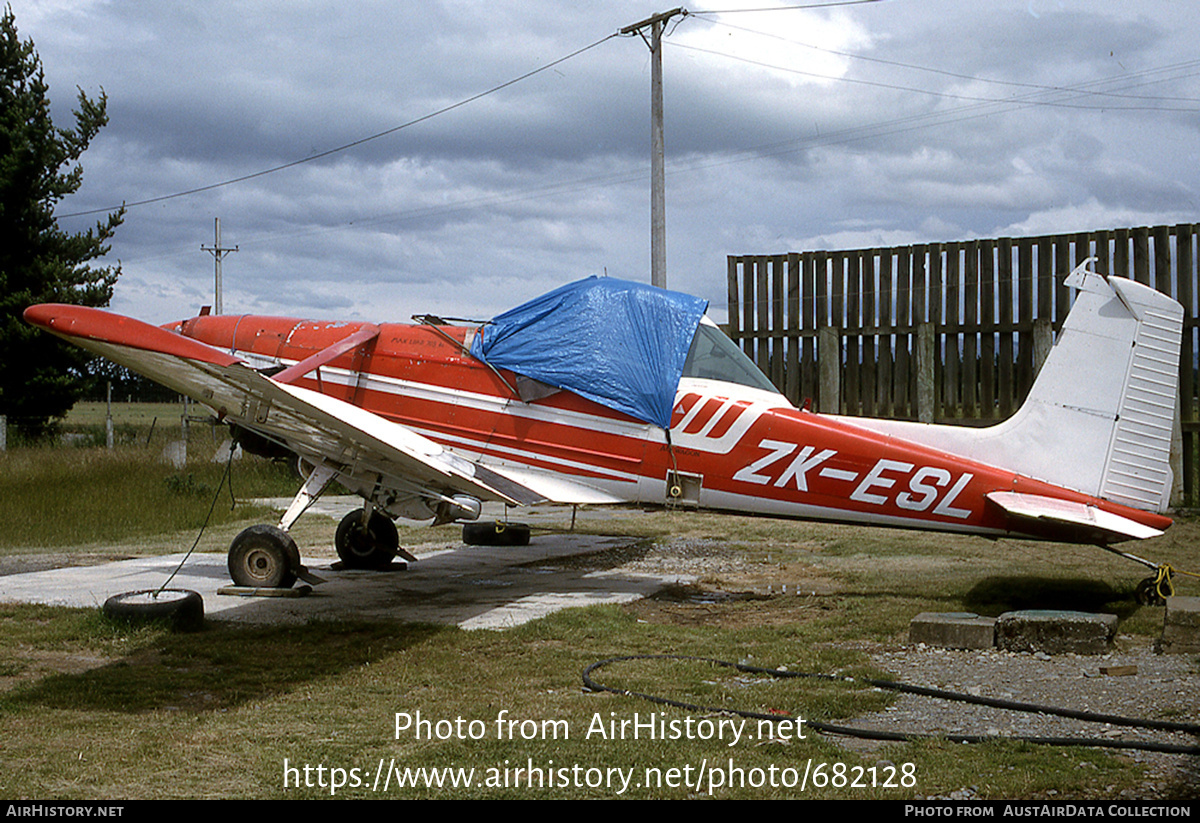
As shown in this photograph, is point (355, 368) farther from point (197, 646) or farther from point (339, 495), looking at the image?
point (339, 495)

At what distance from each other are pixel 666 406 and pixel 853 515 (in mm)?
1894

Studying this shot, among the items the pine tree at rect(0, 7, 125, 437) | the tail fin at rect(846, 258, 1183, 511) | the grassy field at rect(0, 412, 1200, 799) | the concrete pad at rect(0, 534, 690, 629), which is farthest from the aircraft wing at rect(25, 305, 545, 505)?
the pine tree at rect(0, 7, 125, 437)

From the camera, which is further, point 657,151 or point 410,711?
point 657,151

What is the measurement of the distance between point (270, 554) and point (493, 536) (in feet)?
14.7

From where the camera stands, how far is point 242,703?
5488 millimetres

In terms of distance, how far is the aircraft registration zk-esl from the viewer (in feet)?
26.9

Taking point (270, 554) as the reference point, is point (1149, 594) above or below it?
below

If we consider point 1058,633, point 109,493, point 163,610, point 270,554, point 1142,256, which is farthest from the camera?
point 109,493

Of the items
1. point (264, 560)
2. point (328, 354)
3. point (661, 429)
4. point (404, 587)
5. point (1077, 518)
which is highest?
point (328, 354)

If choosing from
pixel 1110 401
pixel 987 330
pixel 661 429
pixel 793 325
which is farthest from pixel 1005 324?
pixel 661 429

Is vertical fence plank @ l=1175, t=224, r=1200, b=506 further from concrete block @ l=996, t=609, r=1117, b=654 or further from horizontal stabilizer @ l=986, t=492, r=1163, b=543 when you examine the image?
concrete block @ l=996, t=609, r=1117, b=654

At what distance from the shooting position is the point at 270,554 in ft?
28.6

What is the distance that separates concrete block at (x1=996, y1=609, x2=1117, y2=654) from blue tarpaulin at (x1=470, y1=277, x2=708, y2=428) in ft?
11.4

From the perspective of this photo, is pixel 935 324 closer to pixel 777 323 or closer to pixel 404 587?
pixel 777 323
